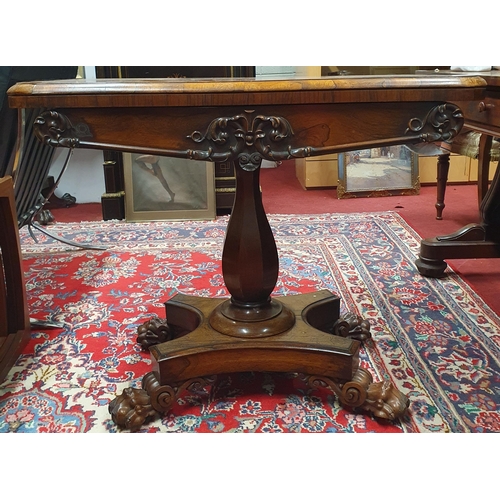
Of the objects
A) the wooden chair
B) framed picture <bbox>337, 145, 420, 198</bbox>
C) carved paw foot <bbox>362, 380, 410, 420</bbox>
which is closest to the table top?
the wooden chair

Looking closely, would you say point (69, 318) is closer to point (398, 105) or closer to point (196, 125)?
point (196, 125)

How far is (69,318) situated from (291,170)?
3.35 m

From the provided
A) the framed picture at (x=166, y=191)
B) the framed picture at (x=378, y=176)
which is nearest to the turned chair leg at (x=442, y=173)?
the framed picture at (x=378, y=176)

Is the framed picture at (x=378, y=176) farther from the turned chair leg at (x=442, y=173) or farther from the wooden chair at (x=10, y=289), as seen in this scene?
the wooden chair at (x=10, y=289)

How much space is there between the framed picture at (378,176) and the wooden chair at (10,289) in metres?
2.50

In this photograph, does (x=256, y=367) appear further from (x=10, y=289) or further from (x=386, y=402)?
(x=10, y=289)

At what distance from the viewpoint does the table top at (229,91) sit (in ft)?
3.78

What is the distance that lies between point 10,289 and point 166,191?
1.70 m

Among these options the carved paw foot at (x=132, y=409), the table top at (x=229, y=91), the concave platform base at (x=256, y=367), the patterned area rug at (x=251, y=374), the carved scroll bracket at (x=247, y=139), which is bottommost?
the patterned area rug at (x=251, y=374)

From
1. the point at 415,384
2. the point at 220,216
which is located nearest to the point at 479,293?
the point at 415,384

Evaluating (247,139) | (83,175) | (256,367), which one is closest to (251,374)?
(256,367)

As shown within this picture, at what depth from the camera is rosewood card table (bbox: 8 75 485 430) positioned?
1164 millimetres

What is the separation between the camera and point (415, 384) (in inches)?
59.1

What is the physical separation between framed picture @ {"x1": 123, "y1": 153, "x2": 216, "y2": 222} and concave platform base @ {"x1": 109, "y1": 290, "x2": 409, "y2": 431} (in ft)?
6.32
